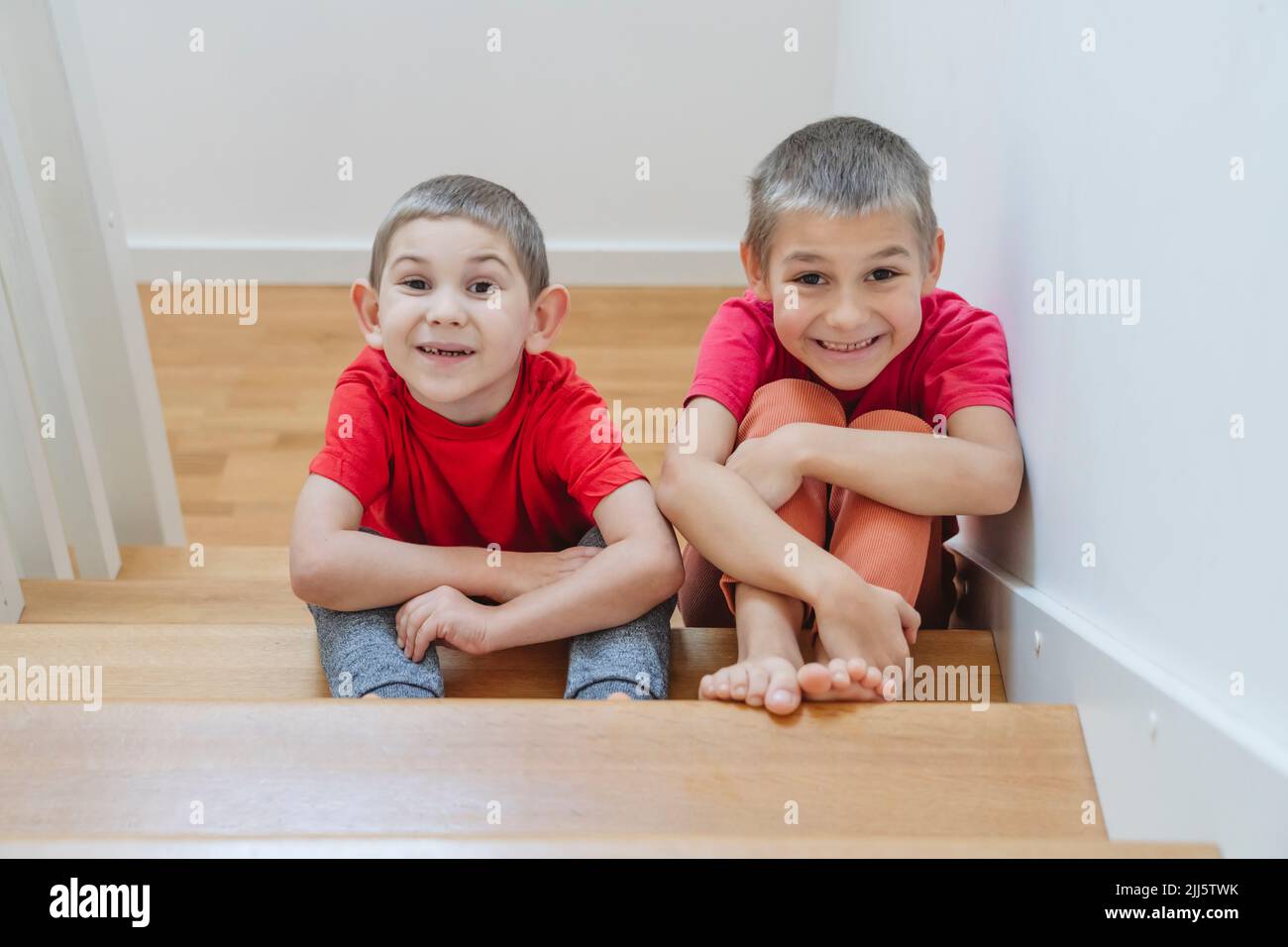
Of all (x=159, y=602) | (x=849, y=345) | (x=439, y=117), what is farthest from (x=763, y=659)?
(x=439, y=117)

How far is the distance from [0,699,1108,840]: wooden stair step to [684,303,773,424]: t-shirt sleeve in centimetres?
43

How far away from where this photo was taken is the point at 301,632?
138cm

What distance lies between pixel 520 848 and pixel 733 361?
0.79 m

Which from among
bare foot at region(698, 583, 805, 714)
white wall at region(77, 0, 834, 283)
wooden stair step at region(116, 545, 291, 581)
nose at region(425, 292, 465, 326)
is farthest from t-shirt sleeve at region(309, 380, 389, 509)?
white wall at region(77, 0, 834, 283)

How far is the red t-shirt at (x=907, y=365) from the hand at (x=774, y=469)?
108mm

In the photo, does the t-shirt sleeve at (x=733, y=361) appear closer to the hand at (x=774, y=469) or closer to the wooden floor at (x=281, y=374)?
the hand at (x=774, y=469)

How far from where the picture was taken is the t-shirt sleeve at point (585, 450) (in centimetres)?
136

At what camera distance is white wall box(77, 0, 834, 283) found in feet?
9.75

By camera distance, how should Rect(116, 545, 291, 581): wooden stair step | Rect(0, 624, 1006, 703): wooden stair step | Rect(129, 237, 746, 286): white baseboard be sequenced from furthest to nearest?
Rect(129, 237, 746, 286): white baseboard, Rect(116, 545, 291, 581): wooden stair step, Rect(0, 624, 1006, 703): wooden stair step

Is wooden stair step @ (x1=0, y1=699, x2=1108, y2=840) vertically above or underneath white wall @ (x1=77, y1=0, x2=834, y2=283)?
underneath

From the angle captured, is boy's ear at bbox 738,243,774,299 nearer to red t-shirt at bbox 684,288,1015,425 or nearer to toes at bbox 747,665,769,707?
red t-shirt at bbox 684,288,1015,425
